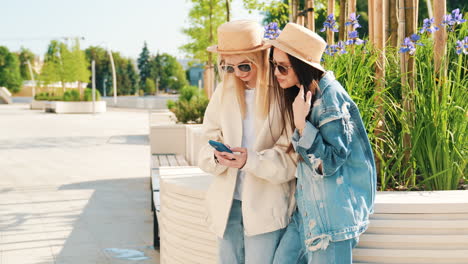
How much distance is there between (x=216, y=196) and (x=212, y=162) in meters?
0.15

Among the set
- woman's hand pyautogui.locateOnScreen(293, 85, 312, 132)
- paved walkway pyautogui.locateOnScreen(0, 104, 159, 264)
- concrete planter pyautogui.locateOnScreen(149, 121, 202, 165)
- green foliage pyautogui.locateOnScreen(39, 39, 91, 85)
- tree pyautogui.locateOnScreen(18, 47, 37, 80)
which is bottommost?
paved walkway pyautogui.locateOnScreen(0, 104, 159, 264)

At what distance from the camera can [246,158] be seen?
7.59 ft

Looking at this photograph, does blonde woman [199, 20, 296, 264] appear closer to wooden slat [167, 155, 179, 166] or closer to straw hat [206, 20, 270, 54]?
straw hat [206, 20, 270, 54]

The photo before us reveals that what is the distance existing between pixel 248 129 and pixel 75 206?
5.29 m

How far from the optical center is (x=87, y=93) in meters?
38.2

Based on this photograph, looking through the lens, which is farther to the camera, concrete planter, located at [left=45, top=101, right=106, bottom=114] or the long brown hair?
concrete planter, located at [left=45, top=101, right=106, bottom=114]

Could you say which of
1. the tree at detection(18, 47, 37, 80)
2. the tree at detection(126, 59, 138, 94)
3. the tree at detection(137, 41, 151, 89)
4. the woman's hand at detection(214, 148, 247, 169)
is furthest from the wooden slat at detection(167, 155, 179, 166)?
the tree at detection(18, 47, 37, 80)

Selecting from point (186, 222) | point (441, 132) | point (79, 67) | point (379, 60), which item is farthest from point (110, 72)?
point (441, 132)

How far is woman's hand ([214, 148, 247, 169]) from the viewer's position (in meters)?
2.31

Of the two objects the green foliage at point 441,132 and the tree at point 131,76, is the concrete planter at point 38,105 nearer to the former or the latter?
the green foliage at point 441,132

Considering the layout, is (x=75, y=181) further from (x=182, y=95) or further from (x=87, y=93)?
(x=87, y=93)

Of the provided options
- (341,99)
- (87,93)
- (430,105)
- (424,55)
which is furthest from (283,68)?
(87,93)

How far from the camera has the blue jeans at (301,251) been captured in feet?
7.01

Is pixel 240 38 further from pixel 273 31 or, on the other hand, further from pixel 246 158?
pixel 273 31
